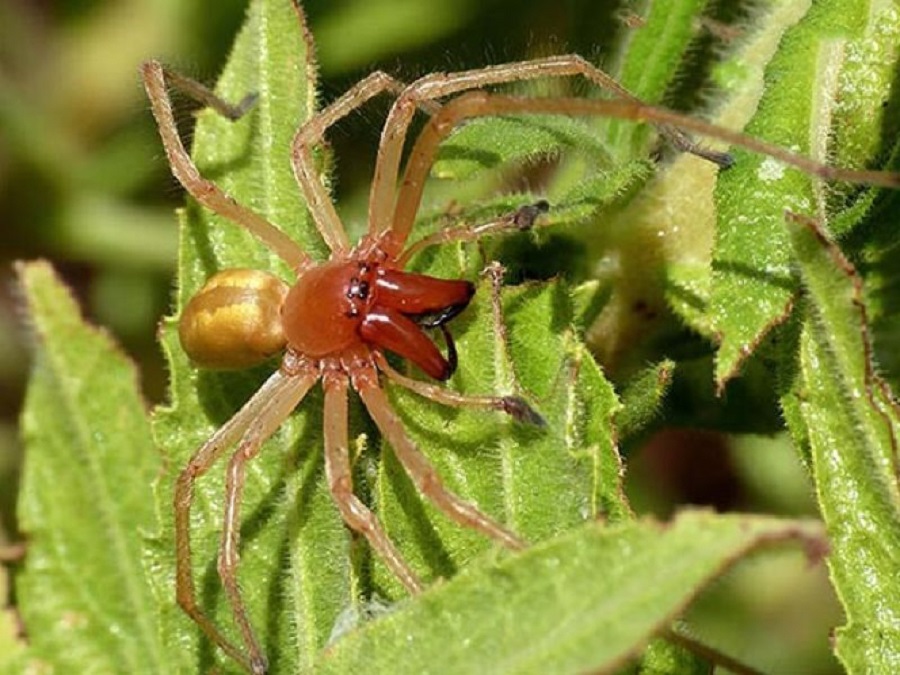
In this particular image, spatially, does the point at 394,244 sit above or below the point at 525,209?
above

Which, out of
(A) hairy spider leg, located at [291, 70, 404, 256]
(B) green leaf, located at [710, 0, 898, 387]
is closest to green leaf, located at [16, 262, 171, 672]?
(A) hairy spider leg, located at [291, 70, 404, 256]

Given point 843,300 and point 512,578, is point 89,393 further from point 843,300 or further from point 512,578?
point 843,300

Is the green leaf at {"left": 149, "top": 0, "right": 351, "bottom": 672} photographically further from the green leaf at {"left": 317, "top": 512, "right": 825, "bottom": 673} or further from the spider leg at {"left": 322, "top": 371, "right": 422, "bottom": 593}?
the green leaf at {"left": 317, "top": 512, "right": 825, "bottom": 673}

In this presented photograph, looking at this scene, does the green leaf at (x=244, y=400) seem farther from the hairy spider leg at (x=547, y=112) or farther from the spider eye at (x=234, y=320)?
the hairy spider leg at (x=547, y=112)

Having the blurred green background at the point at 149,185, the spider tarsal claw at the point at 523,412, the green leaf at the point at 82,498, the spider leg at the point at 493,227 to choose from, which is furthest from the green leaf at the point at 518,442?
the blurred green background at the point at 149,185

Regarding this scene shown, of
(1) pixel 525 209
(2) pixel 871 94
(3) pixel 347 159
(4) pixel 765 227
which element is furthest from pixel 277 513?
(3) pixel 347 159
